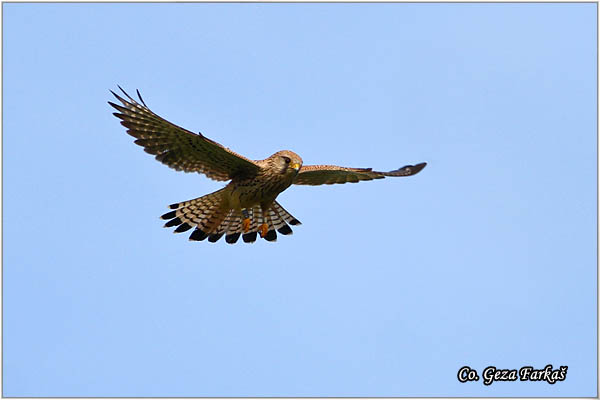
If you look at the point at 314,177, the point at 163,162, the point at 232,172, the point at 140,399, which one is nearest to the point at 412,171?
the point at 314,177

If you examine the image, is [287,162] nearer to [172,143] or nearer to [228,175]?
[228,175]

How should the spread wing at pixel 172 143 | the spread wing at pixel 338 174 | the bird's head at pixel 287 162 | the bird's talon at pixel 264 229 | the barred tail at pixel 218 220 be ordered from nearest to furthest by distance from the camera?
the spread wing at pixel 172 143 < the bird's head at pixel 287 162 < the spread wing at pixel 338 174 < the barred tail at pixel 218 220 < the bird's talon at pixel 264 229

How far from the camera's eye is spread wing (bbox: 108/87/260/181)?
11156 millimetres

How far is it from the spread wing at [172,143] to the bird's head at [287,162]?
10.0 inches

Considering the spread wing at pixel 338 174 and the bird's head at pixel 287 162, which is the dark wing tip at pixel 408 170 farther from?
the bird's head at pixel 287 162

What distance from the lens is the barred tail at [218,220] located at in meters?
12.3

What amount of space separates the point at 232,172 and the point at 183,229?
1.05 m

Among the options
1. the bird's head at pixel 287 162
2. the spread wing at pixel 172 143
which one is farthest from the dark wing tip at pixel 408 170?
the spread wing at pixel 172 143

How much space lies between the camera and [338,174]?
40.6 feet

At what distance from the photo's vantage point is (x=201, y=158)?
11.7 meters

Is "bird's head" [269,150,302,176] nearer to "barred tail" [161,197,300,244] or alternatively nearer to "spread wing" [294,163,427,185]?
"spread wing" [294,163,427,185]

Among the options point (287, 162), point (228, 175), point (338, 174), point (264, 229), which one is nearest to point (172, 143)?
point (228, 175)

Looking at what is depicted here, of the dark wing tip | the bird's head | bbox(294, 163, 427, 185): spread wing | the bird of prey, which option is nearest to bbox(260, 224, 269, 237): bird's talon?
the bird of prey

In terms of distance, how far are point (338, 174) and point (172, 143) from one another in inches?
87.3
